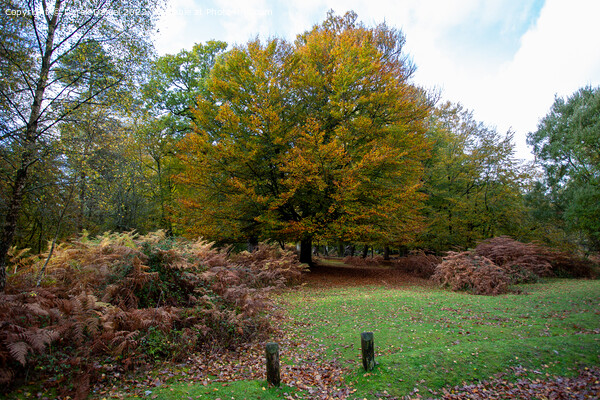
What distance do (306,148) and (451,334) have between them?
900 cm

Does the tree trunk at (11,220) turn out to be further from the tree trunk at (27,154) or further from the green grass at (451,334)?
the green grass at (451,334)

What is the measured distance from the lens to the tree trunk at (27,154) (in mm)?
5496

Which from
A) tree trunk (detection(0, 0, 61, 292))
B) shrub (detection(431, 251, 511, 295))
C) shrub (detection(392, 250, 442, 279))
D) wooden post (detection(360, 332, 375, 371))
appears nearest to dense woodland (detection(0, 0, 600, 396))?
tree trunk (detection(0, 0, 61, 292))

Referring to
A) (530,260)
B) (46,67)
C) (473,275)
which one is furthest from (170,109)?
(530,260)

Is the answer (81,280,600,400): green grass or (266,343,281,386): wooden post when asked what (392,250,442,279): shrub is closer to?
(81,280,600,400): green grass

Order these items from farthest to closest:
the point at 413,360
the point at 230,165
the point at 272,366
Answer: the point at 230,165
the point at 413,360
the point at 272,366

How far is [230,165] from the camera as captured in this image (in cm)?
1414

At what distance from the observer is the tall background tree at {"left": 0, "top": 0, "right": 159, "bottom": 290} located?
18.8ft

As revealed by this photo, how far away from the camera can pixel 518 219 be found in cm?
1809

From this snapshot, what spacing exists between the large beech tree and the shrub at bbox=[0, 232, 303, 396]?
5.88 m

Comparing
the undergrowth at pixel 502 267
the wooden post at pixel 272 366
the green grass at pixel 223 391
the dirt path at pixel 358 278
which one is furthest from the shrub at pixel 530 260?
the green grass at pixel 223 391

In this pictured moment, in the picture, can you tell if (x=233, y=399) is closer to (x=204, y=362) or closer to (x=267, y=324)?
(x=204, y=362)

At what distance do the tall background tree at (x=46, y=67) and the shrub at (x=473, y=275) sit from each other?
42.0 ft

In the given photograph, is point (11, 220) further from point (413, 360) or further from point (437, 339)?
point (437, 339)
